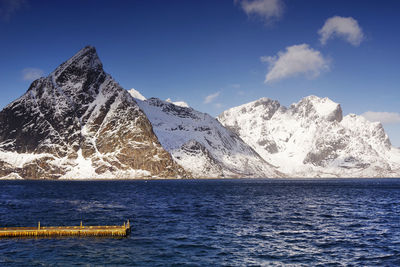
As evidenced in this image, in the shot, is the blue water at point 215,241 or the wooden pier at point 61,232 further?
the wooden pier at point 61,232

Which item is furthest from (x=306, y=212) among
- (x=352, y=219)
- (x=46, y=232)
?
(x=46, y=232)

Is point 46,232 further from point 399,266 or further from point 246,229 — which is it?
point 399,266

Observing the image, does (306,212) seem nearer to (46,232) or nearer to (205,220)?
(205,220)

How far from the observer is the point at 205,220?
246 ft

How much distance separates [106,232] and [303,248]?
2862cm

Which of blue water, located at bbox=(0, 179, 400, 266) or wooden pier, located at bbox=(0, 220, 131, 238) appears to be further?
wooden pier, located at bbox=(0, 220, 131, 238)

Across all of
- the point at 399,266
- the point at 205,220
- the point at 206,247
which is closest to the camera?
the point at 399,266

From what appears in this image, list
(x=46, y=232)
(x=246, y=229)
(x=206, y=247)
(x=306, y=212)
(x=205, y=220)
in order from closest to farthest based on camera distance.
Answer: (x=206, y=247) → (x=46, y=232) → (x=246, y=229) → (x=205, y=220) → (x=306, y=212)

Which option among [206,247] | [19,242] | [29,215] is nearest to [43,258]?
[19,242]

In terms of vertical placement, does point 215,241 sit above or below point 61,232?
below

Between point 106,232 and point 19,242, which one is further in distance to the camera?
point 106,232

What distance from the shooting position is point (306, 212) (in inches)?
3605

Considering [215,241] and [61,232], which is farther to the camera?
[61,232]

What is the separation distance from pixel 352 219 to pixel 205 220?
30250mm
